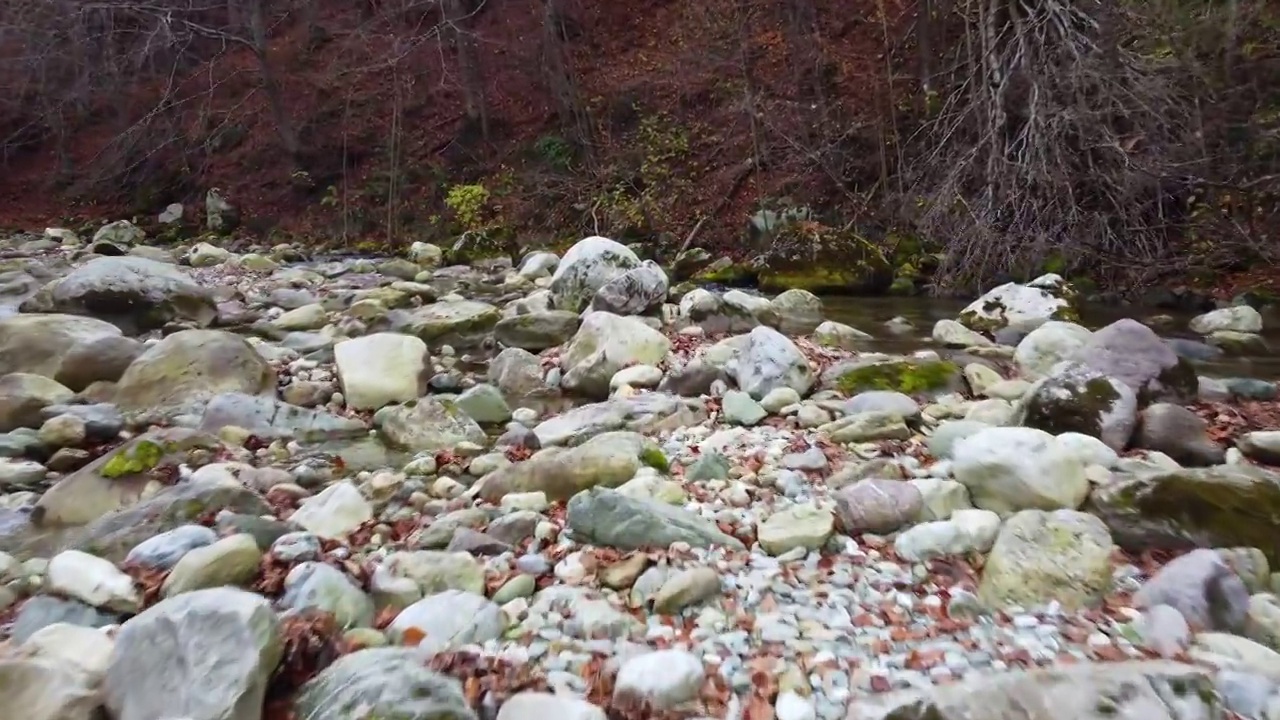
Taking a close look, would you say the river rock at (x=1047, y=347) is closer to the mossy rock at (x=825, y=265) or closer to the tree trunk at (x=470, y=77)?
the mossy rock at (x=825, y=265)

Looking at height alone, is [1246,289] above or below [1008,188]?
below

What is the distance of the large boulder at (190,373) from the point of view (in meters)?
4.95

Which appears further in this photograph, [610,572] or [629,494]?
[629,494]

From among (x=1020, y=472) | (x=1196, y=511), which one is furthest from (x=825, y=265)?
(x=1196, y=511)

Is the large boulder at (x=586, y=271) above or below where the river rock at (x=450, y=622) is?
below

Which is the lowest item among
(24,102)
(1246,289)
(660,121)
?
(1246,289)

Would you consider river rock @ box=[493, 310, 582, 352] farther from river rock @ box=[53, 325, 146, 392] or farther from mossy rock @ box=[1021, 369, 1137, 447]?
mossy rock @ box=[1021, 369, 1137, 447]

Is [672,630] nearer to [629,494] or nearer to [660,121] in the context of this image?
[629,494]

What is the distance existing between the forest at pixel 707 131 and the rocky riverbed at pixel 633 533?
12.4ft

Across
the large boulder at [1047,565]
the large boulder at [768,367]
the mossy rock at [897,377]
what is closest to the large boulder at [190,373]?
the large boulder at [768,367]

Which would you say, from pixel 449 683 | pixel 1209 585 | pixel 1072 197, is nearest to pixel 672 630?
pixel 449 683

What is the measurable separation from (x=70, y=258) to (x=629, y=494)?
1304 cm

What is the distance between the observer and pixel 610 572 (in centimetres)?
267

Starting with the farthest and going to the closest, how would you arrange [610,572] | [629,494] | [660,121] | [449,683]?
[660,121] → [629,494] → [610,572] → [449,683]
